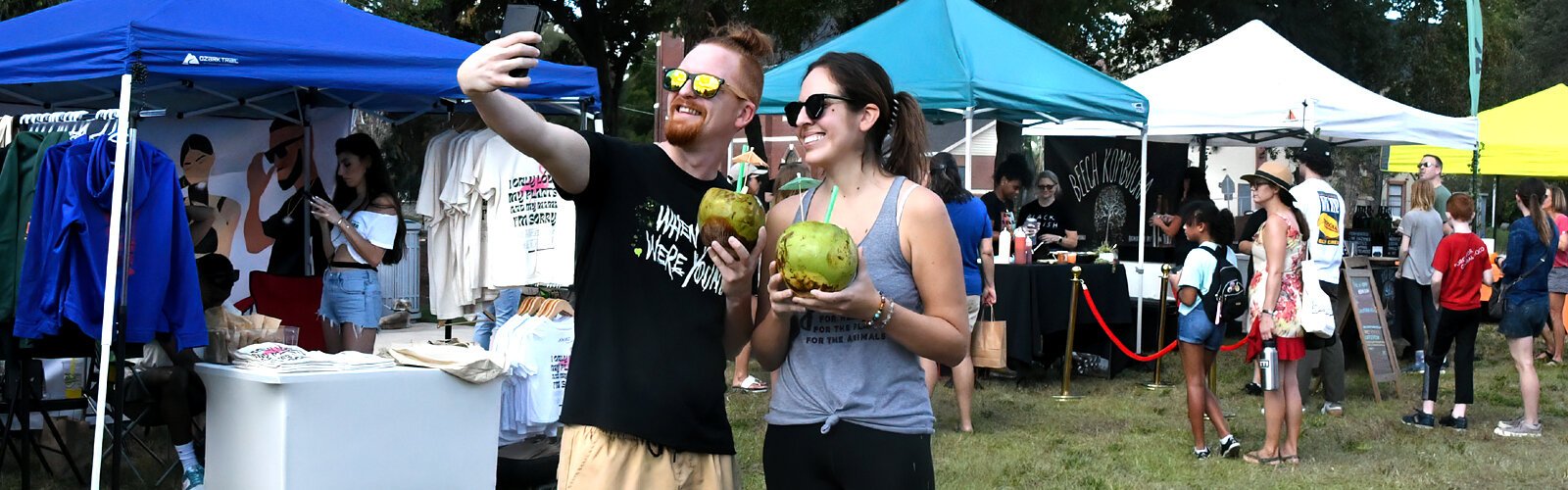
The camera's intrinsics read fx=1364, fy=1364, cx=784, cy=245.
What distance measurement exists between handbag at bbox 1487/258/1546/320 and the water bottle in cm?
254

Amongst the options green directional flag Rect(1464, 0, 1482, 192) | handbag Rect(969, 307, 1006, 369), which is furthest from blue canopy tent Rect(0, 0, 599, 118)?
green directional flag Rect(1464, 0, 1482, 192)

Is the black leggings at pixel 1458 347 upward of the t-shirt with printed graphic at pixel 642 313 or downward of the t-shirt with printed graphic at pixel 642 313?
downward

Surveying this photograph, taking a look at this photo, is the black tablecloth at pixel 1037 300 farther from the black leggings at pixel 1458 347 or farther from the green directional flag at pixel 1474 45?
the green directional flag at pixel 1474 45

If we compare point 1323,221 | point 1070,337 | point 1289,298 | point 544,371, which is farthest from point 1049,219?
point 544,371

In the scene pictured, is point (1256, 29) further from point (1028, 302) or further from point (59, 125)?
point (59, 125)

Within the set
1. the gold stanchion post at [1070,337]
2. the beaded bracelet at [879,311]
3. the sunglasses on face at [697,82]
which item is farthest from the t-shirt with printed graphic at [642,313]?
the gold stanchion post at [1070,337]

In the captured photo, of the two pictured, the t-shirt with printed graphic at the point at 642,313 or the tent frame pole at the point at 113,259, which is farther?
the tent frame pole at the point at 113,259

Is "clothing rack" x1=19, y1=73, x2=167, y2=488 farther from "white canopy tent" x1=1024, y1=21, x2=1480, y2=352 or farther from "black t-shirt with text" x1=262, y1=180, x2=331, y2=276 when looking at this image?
"white canopy tent" x1=1024, y1=21, x2=1480, y2=352

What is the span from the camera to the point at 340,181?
25.5 feet

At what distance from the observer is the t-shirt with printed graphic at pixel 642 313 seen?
276 cm

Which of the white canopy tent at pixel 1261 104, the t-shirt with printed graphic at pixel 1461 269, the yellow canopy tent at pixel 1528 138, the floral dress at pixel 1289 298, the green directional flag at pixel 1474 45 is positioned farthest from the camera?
the yellow canopy tent at pixel 1528 138

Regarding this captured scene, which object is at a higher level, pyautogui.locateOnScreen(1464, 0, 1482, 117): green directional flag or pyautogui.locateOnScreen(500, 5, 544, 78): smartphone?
pyautogui.locateOnScreen(1464, 0, 1482, 117): green directional flag

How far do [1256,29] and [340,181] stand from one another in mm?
9502

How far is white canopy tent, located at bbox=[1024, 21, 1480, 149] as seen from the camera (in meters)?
11.7
